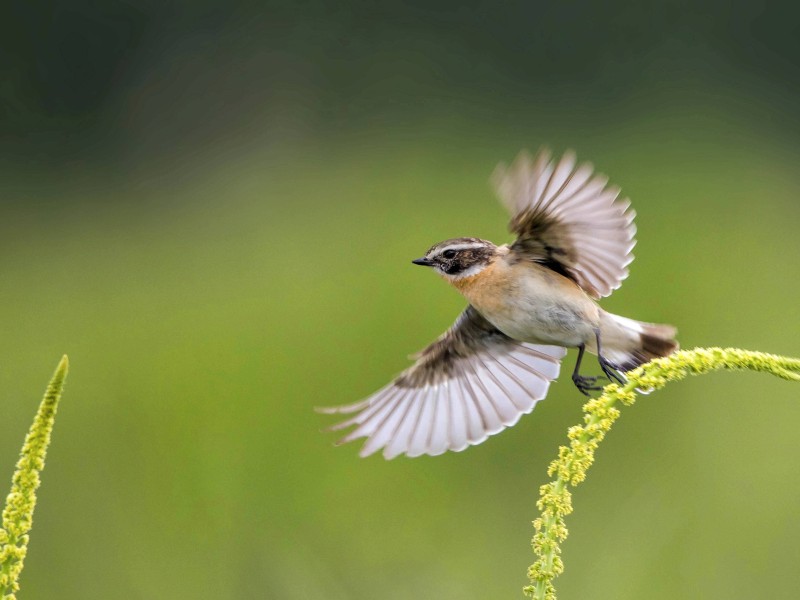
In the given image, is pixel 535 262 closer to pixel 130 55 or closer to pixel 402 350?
Result: pixel 402 350

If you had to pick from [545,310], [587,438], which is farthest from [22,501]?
[545,310]

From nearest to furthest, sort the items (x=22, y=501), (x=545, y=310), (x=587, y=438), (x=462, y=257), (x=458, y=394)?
(x=22, y=501) < (x=587, y=438) < (x=545, y=310) < (x=462, y=257) < (x=458, y=394)

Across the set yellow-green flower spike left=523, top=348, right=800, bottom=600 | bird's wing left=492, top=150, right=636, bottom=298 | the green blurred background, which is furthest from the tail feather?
yellow-green flower spike left=523, top=348, right=800, bottom=600

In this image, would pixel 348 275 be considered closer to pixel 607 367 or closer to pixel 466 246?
pixel 466 246

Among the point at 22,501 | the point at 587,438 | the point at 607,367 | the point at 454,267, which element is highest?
the point at 454,267

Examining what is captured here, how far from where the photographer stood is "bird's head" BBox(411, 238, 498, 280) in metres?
4.86

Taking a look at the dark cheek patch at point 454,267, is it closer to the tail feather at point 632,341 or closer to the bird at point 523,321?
the bird at point 523,321

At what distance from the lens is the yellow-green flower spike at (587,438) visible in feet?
7.46

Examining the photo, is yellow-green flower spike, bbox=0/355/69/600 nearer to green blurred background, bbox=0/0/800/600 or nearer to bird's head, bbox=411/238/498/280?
bird's head, bbox=411/238/498/280

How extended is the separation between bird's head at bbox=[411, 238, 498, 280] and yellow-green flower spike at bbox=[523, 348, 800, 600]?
2.34m

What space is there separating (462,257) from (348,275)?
5.82m

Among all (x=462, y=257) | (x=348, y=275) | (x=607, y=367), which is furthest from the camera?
(x=348, y=275)

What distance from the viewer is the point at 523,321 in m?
4.65

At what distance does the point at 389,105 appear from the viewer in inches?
536
